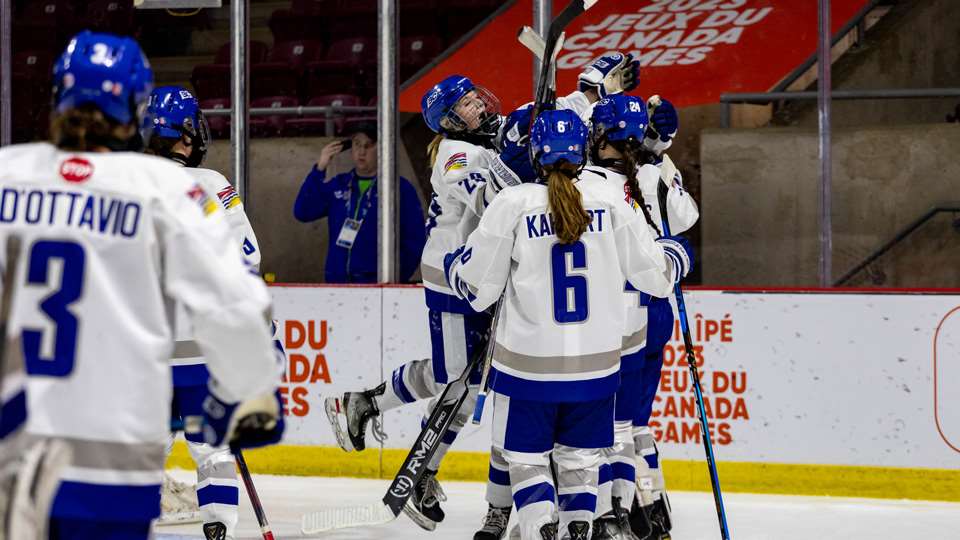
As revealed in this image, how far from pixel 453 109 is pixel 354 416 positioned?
1111 mm

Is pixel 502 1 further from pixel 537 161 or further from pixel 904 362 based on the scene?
pixel 537 161

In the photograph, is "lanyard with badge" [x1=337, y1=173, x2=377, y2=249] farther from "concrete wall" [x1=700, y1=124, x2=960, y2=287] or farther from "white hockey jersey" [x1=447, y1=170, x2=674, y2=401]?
"white hockey jersey" [x1=447, y1=170, x2=674, y2=401]

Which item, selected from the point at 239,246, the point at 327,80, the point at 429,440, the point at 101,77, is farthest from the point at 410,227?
the point at 101,77

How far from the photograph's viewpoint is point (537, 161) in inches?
136

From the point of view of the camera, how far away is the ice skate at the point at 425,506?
14.0ft

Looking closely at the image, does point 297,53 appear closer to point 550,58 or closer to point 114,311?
point 550,58

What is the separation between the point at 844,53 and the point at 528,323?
280 centimetres

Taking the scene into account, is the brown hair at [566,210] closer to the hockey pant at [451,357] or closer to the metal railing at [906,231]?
the hockey pant at [451,357]

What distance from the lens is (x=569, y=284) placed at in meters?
3.35

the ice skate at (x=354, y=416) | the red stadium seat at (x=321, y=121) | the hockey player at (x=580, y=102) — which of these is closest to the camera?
the hockey player at (x=580, y=102)

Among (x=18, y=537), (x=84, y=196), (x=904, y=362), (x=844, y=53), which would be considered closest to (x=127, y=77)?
(x=84, y=196)

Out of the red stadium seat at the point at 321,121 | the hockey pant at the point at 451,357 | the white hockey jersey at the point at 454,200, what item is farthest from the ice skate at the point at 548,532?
the red stadium seat at the point at 321,121

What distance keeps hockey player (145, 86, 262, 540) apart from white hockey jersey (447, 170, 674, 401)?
23.4 inches

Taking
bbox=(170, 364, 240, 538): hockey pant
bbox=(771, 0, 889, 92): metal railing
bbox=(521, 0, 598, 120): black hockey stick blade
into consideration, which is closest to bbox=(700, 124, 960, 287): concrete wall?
bbox=(771, 0, 889, 92): metal railing
